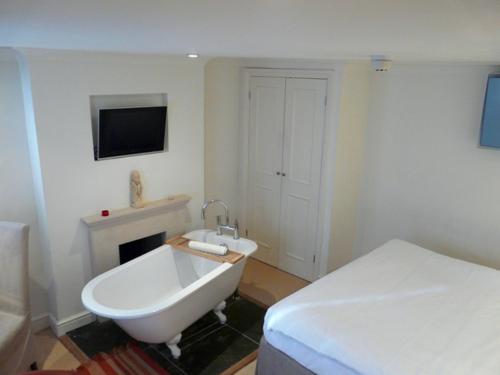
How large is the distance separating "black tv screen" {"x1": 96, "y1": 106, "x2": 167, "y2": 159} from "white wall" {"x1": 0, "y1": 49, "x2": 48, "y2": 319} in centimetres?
51

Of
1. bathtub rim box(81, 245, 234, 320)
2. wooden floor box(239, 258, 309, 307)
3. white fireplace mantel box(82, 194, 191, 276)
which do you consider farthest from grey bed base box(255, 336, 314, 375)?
white fireplace mantel box(82, 194, 191, 276)

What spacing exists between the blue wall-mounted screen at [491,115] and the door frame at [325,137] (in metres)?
1.08

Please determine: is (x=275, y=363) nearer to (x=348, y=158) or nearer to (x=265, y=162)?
(x=348, y=158)

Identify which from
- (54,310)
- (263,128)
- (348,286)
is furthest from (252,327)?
(263,128)

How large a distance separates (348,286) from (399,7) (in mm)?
2294

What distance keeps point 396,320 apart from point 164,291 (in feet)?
5.92

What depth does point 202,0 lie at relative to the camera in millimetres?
541

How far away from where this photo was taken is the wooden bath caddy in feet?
10.2

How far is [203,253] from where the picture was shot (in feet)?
10.5

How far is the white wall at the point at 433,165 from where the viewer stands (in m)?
3.17

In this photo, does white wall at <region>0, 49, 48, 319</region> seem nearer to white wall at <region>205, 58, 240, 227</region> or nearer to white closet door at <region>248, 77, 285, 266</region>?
white wall at <region>205, 58, 240, 227</region>

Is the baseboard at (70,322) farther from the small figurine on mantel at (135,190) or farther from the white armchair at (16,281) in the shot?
the small figurine on mantel at (135,190)

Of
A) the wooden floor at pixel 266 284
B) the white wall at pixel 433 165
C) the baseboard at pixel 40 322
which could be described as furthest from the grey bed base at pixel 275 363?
the white wall at pixel 433 165

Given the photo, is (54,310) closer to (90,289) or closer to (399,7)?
(90,289)
